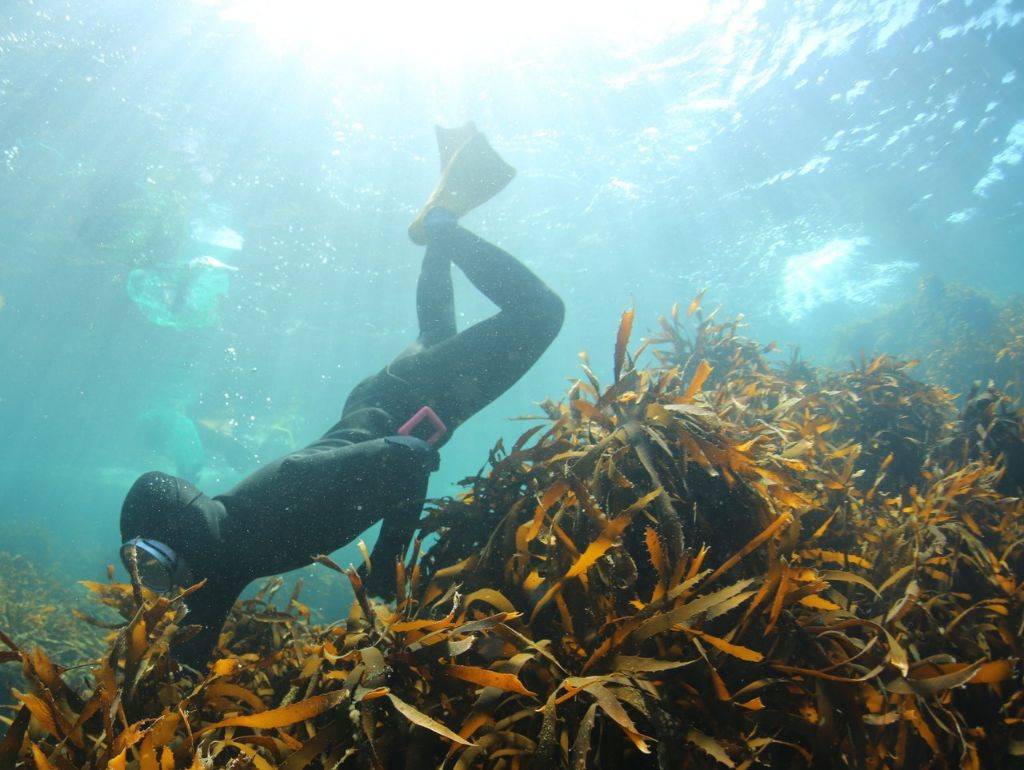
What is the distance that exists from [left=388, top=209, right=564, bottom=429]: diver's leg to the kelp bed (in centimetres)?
121

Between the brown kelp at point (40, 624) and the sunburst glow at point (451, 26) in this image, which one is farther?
the sunburst glow at point (451, 26)

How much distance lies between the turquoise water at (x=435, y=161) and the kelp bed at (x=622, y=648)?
1055 cm

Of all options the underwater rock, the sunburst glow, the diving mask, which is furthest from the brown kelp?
the sunburst glow

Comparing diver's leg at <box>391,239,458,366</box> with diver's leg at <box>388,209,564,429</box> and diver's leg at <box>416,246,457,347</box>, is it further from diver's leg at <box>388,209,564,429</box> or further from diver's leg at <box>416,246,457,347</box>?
diver's leg at <box>388,209,564,429</box>

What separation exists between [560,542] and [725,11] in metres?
14.1

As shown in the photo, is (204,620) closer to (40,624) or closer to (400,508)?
(400,508)

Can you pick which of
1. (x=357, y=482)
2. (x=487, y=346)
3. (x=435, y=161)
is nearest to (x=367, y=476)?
(x=357, y=482)

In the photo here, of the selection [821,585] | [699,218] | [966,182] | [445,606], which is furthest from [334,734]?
[966,182]

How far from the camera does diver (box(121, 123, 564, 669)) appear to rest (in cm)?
207

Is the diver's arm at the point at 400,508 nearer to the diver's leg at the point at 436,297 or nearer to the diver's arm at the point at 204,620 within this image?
the diver's arm at the point at 204,620

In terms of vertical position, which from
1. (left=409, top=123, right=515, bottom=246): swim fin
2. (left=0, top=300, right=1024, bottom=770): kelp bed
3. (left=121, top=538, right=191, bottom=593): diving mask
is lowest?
(left=0, top=300, right=1024, bottom=770): kelp bed

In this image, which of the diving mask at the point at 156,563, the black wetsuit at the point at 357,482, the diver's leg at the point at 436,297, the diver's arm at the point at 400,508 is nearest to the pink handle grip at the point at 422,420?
the black wetsuit at the point at 357,482

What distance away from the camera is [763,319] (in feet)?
101

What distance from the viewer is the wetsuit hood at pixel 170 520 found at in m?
2.04
